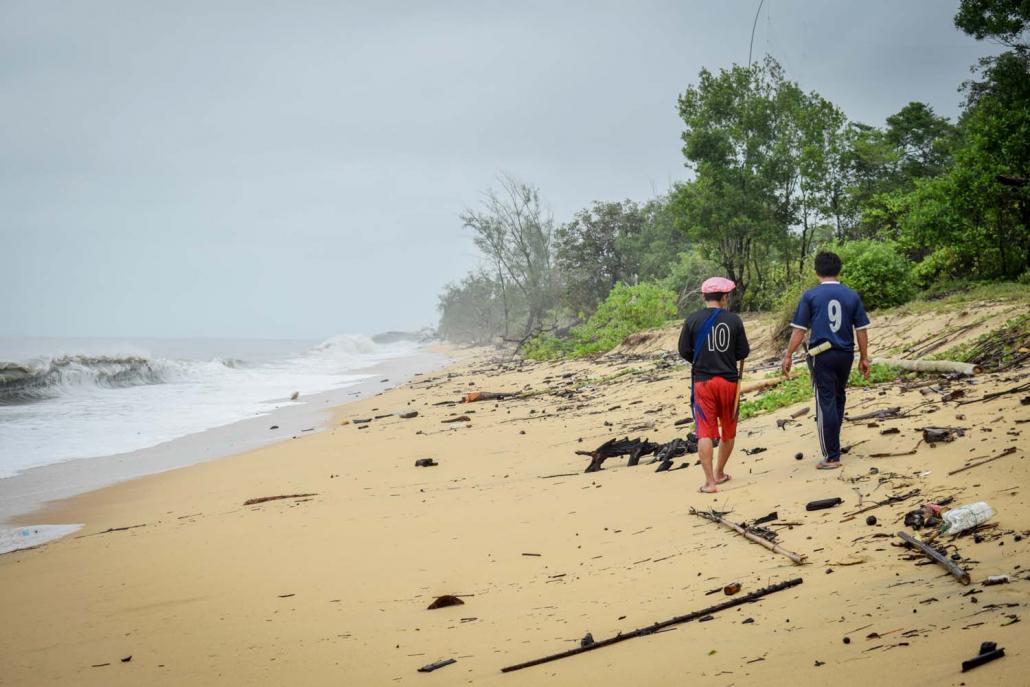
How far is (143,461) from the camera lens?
12.1 metres

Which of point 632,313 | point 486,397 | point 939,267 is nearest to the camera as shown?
point 486,397

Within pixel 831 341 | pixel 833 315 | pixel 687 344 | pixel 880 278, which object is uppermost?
pixel 880 278

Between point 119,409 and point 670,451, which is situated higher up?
point 119,409

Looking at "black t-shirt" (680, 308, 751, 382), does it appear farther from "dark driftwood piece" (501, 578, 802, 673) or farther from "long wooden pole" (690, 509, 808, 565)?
"dark driftwood piece" (501, 578, 802, 673)

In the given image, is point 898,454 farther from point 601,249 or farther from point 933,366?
point 601,249

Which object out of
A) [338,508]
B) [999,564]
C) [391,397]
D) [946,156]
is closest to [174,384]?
[391,397]

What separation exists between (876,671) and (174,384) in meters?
31.6

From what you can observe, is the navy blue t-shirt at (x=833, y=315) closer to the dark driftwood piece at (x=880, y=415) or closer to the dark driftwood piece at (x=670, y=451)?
the dark driftwood piece at (x=880, y=415)

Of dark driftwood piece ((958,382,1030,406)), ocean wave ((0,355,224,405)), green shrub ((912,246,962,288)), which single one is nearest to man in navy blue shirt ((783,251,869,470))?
dark driftwood piece ((958,382,1030,406))

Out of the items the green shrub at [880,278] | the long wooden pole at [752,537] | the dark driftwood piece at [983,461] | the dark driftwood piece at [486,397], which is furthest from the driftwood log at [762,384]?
the dark driftwood piece at [486,397]

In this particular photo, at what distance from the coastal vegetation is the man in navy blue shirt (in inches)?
60.4

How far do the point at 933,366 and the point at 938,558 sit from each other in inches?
236

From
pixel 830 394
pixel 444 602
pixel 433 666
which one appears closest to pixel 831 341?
pixel 830 394

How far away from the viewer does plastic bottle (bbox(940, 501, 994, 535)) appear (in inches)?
143
